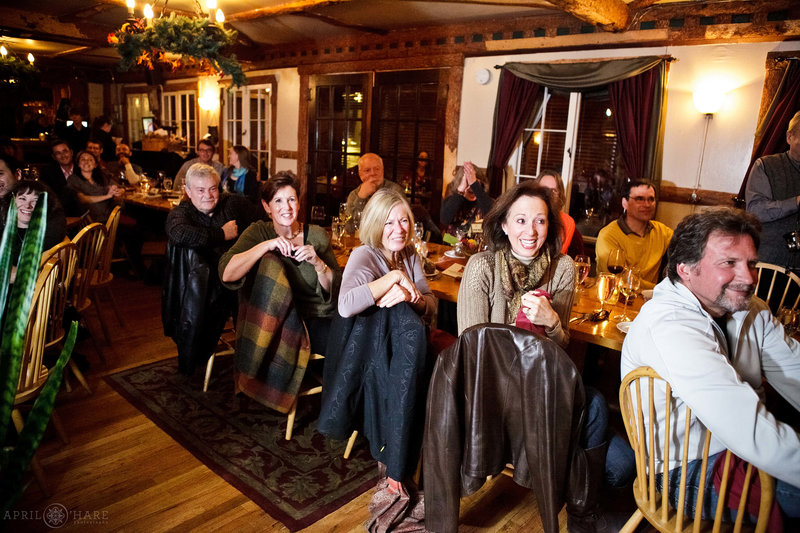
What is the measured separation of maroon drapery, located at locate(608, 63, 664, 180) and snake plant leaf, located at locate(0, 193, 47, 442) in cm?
455

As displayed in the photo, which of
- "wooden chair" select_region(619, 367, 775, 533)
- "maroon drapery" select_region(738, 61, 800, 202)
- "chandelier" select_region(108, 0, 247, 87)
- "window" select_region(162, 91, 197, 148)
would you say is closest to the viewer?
"wooden chair" select_region(619, 367, 775, 533)

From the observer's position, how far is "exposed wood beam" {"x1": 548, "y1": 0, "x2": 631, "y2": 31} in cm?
370

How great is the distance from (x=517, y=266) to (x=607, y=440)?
0.73 meters

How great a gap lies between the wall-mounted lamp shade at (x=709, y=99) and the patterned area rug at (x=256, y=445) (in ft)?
12.4

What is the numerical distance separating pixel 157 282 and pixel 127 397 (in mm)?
2455

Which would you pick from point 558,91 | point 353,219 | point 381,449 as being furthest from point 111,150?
point 381,449

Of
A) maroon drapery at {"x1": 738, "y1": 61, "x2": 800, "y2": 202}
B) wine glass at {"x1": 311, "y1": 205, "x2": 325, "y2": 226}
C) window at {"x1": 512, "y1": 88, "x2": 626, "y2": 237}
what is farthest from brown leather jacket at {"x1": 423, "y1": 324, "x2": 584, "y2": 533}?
window at {"x1": 512, "y1": 88, "x2": 626, "y2": 237}

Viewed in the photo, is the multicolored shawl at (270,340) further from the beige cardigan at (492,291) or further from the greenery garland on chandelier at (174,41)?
the greenery garland on chandelier at (174,41)

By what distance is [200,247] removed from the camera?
2928 mm

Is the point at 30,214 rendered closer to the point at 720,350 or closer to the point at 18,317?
the point at 18,317

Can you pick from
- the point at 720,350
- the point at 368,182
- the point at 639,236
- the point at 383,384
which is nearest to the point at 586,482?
the point at 720,350

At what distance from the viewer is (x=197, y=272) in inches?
112

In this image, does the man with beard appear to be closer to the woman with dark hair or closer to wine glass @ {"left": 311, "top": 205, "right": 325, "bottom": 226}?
the woman with dark hair

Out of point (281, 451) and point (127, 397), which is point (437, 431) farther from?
point (127, 397)
